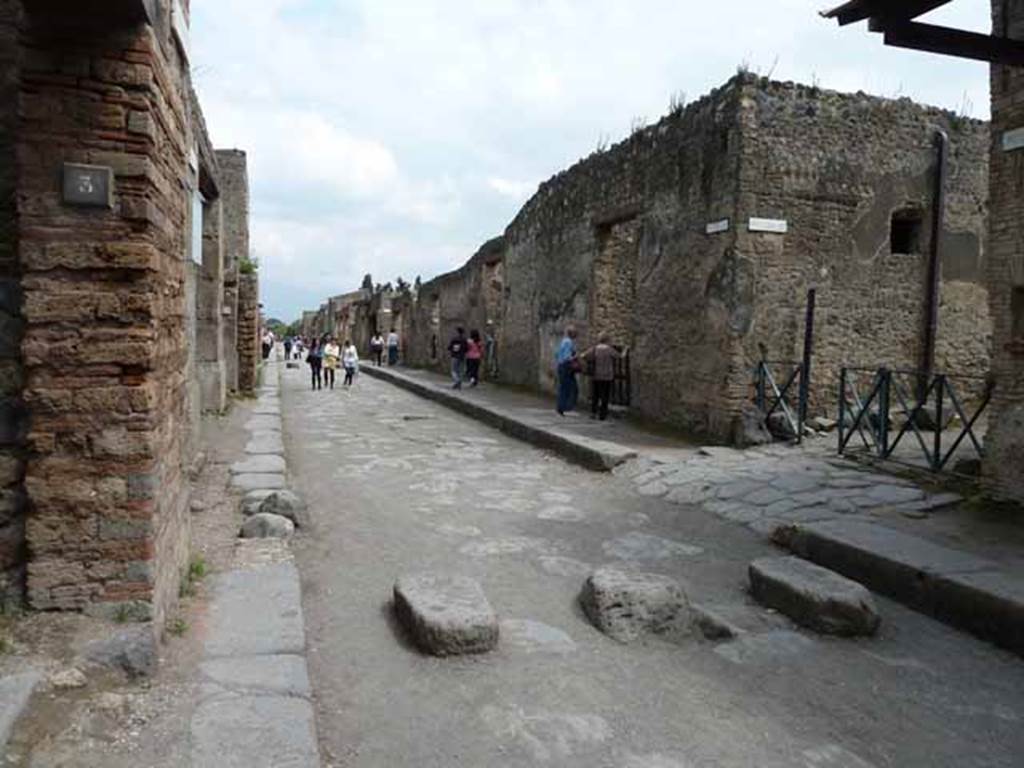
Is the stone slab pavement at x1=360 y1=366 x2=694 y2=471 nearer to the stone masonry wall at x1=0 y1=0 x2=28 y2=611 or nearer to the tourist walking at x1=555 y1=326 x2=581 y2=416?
the tourist walking at x1=555 y1=326 x2=581 y2=416

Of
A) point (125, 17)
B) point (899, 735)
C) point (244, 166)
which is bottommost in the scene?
point (899, 735)

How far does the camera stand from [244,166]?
17531 millimetres

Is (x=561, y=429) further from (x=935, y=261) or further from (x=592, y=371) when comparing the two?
(x=935, y=261)

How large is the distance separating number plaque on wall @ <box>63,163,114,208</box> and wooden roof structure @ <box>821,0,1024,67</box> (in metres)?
4.01

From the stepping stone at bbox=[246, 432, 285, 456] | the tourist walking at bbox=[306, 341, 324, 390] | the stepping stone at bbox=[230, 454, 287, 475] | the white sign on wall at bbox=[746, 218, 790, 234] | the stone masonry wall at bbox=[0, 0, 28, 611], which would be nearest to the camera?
the stone masonry wall at bbox=[0, 0, 28, 611]

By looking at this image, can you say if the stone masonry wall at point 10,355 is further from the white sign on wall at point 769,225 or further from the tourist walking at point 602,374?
the tourist walking at point 602,374

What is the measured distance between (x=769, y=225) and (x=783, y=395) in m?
1.89

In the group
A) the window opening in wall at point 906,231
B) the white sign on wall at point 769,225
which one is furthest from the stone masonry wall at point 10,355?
the window opening in wall at point 906,231

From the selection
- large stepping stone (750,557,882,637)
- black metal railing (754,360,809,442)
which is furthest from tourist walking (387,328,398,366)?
large stepping stone (750,557,882,637)

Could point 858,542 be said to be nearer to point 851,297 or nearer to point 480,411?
point 851,297

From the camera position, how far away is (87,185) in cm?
292

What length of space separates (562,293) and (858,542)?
9660 millimetres

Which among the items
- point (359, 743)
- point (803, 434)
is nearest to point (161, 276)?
point (359, 743)

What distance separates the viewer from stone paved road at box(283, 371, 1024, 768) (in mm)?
2840
